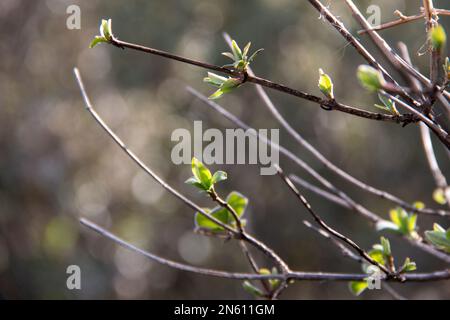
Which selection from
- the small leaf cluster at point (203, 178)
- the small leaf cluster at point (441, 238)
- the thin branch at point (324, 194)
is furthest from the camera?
the thin branch at point (324, 194)

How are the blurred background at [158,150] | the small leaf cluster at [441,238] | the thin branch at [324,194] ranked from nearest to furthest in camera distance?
the small leaf cluster at [441,238] < the thin branch at [324,194] < the blurred background at [158,150]

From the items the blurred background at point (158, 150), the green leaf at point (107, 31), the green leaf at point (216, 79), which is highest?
the blurred background at point (158, 150)

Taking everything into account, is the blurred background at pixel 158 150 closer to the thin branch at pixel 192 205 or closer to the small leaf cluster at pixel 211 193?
the small leaf cluster at pixel 211 193

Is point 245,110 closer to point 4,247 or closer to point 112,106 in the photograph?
point 112,106

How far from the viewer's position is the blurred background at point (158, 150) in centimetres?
478

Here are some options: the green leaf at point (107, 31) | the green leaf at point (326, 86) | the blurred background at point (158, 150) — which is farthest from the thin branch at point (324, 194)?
the blurred background at point (158, 150)

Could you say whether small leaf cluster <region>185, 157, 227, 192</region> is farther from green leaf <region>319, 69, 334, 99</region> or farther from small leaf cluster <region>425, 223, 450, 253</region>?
small leaf cluster <region>425, 223, 450, 253</region>

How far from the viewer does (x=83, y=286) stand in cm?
484

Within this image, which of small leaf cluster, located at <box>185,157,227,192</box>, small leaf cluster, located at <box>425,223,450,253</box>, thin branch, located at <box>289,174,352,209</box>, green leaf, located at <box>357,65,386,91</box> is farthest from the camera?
thin branch, located at <box>289,174,352,209</box>

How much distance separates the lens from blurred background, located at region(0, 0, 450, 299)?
4781mm

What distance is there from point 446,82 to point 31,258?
4557mm

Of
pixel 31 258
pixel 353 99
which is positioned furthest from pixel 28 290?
pixel 353 99

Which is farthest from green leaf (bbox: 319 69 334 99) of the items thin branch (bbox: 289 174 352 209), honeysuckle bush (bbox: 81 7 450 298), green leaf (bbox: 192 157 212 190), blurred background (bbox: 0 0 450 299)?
blurred background (bbox: 0 0 450 299)

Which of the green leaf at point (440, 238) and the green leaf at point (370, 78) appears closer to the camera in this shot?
the green leaf at point (370, 78)
